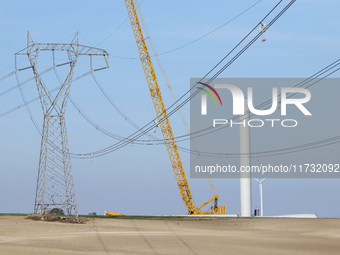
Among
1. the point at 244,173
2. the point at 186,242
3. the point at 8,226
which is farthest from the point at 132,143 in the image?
the point at 186,242

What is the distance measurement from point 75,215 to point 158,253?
30162mm

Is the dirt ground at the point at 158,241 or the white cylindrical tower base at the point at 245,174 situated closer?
the dirt ground at the point at 158,241

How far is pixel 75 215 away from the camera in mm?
64188

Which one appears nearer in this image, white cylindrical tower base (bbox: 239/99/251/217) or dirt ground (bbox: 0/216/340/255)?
dirt ground (bbox: 0/216/340/255)

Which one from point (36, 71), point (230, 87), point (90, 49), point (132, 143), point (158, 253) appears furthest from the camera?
point (132, 143)

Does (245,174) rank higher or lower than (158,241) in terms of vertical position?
higher

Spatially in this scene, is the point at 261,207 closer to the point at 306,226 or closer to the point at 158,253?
the point at 306,226

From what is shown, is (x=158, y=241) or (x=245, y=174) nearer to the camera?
(x=158, y=241)

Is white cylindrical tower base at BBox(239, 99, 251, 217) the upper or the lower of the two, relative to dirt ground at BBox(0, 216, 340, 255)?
upper

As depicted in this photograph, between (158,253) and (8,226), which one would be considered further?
(8,226)

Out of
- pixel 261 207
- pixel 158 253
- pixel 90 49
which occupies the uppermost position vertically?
pixel 90 49

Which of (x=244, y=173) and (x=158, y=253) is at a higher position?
(x=244, y=173)

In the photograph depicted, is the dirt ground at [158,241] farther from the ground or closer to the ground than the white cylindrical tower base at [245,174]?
closer to the ground

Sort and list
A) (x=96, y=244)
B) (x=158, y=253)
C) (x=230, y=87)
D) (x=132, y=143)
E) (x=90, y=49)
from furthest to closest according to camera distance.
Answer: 1. (x=132, y=143)
2. (x=230, y=87)
3. (x=90, y=49)
4. (x=96, y=244)
5. (x=158, y=253)
